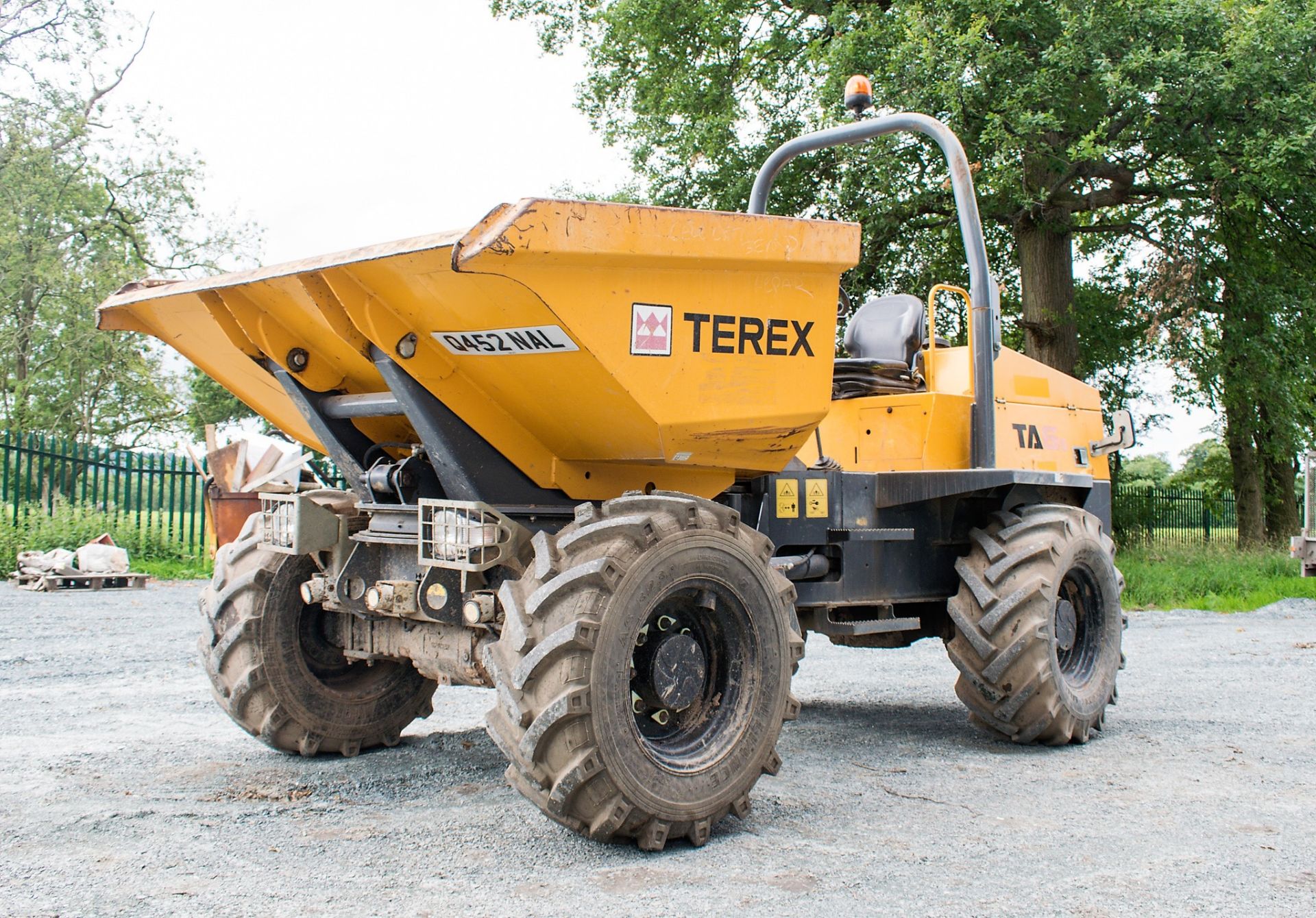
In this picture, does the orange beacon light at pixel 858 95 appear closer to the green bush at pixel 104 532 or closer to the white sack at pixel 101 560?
the white sack at pixel 101 560

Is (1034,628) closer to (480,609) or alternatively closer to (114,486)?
(480,609)

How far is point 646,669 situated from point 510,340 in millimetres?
1210

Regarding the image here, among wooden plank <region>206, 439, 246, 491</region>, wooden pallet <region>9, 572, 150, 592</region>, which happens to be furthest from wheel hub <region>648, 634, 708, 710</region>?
wooden pallet <region>9, 572, 150, 592</region>

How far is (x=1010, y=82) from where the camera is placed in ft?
42.6

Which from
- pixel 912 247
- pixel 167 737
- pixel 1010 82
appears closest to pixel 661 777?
pixel 167 737

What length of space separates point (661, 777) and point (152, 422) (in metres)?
24.6

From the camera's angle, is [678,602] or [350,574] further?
[350,574]

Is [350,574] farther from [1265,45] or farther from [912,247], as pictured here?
[912,247]

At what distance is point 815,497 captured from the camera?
17.2ft

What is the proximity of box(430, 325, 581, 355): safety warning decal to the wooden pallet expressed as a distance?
10.2m

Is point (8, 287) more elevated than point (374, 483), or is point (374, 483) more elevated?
point (8, 287)

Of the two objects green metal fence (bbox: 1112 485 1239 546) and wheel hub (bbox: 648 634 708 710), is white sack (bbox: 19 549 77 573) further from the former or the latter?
green metal fence (bbox: 1112 485 1239 546)

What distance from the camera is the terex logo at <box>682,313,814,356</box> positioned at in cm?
409

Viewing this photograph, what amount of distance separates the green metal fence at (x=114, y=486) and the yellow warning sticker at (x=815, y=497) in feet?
38.2
